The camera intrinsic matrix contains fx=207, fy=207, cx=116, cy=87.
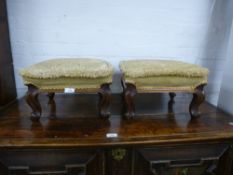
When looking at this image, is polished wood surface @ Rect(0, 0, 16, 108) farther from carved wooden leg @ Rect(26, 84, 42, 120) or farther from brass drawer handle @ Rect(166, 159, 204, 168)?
brass drawer handle @ Rect(166, 159, 204, 168)

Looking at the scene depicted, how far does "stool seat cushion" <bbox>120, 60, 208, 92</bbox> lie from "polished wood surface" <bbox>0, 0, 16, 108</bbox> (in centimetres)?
66

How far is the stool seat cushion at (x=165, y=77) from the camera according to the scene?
0.89 meters

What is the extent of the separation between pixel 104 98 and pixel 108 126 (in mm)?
126

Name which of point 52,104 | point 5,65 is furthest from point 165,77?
point 5,65

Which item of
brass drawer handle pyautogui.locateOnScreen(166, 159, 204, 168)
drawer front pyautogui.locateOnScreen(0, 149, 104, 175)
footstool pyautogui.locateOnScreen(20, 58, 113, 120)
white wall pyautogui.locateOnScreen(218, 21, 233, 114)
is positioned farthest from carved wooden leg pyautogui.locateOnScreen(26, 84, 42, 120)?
white wall pyautogui.locateOnScreen(218, 21, 233, 114)

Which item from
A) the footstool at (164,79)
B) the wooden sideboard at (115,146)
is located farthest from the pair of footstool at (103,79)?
the wooden sideboard at (115,146)

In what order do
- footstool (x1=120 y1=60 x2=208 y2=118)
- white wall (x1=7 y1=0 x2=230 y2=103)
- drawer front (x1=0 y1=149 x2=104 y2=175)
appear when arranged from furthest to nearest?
white wall (x1=7 y1=0 x2=230 y2=103) < footstool (x1=120 y1=60 x2=208 y2=118) < drawer front (x1=0 y1=149 x2=104 y2=175)

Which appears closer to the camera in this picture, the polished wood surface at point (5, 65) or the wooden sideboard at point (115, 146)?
the wooden sideboard at point (115, 146)

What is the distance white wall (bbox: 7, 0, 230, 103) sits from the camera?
3.95ft

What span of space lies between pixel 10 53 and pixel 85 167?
2.60ft

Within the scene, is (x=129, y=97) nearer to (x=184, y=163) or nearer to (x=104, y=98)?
(x=104, y=98)

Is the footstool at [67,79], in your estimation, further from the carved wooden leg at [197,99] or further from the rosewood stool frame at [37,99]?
the carved wooden leg at [197,99]

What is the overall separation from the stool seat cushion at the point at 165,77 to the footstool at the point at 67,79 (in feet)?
0.36

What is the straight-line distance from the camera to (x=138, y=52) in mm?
1312
